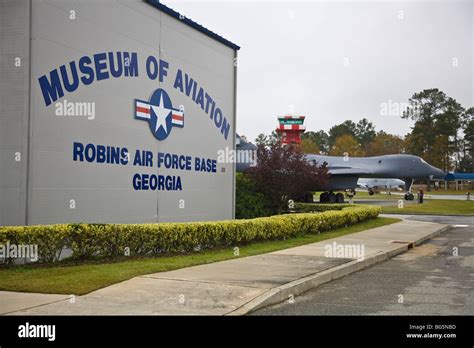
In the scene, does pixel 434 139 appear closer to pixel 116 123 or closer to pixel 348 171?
pixel 348 171

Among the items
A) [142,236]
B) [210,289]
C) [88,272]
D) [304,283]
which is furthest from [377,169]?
[210,289]

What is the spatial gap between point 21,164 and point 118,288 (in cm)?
426

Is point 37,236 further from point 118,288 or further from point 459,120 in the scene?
point 459,120

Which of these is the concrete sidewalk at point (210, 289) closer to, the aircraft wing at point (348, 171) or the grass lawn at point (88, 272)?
the grass lawn at point (88, 272)

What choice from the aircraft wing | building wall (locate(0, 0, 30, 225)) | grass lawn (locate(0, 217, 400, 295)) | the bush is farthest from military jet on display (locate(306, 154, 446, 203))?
building wall (locate(0, 0, 30, 225))

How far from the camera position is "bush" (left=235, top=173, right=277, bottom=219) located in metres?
23.8

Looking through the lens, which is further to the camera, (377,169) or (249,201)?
(377,169)

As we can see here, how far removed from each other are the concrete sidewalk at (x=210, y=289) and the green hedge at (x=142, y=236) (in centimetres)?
173

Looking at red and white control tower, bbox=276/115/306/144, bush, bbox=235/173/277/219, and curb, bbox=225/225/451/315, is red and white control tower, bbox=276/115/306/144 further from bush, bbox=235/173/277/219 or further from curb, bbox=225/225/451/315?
curb, bbox=225/225/451/315

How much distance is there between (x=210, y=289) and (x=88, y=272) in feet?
8.33

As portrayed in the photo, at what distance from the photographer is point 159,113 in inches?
628

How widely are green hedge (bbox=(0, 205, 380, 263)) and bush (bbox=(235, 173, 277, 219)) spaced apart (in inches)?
244

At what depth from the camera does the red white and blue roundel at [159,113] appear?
15094mm
